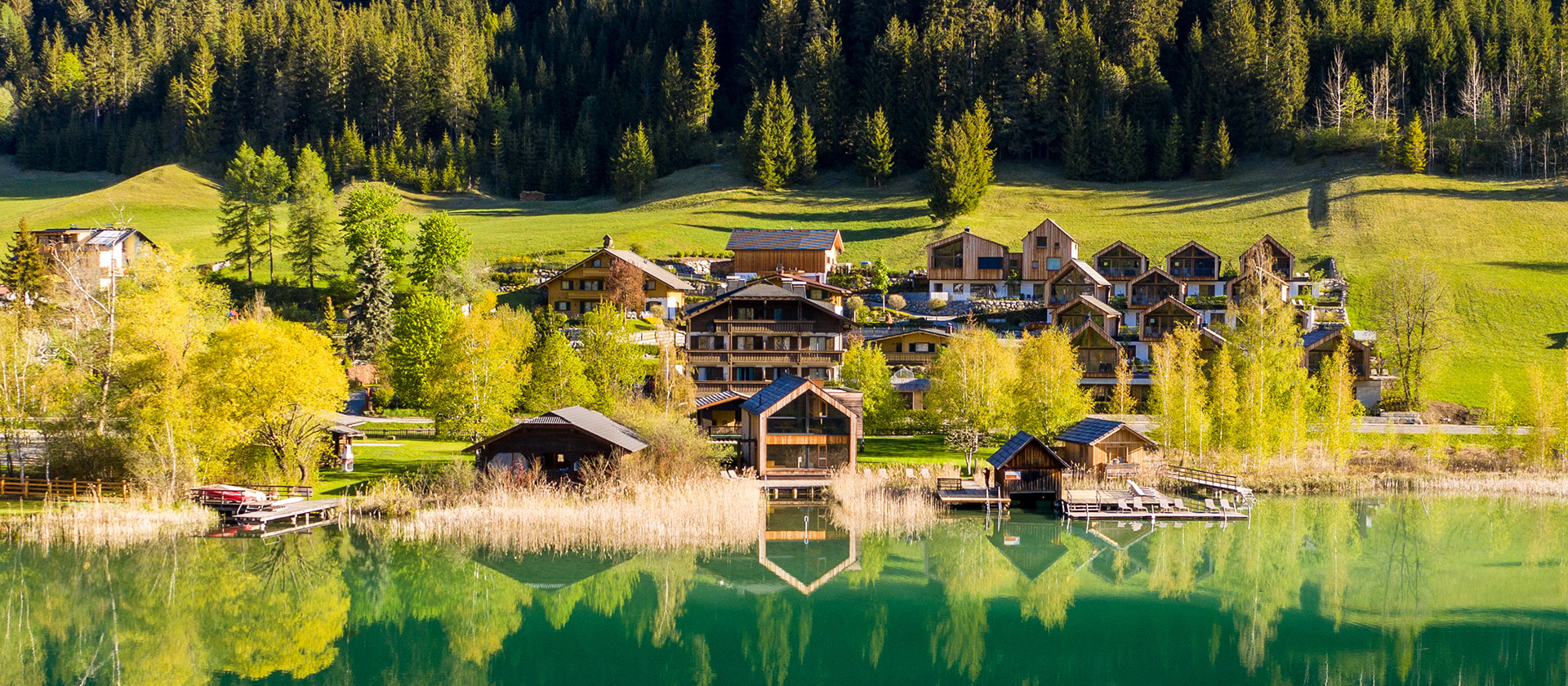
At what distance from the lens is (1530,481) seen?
45.4 m

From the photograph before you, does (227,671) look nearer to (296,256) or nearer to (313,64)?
(296,256)

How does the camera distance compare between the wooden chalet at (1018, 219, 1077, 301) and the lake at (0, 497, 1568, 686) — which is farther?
the wooden chalet at (1018, 219, 1077, 301)

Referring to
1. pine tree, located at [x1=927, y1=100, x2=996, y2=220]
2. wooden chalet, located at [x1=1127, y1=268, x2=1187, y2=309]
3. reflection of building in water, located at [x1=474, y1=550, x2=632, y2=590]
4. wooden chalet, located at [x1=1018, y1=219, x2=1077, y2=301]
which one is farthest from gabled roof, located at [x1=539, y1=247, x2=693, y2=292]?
reflection of building in water, located at [x1=474, y1=550, x2=632, y2=590]

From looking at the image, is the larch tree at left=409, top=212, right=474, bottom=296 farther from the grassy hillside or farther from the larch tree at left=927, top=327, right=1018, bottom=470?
the larch tree at left=927, top=327, right=1018, bottom=470

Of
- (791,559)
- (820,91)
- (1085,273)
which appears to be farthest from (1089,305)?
(820,91)

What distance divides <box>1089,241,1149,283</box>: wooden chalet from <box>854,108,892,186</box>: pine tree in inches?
1547

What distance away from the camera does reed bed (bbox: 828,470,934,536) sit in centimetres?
4044

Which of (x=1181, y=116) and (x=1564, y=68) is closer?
(x=1564, y=68)

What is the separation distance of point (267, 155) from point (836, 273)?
4599 cm

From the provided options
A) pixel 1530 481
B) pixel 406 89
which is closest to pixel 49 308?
pixel 1530 481

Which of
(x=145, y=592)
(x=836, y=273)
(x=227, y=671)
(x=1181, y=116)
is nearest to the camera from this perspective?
(x=227, y=671)

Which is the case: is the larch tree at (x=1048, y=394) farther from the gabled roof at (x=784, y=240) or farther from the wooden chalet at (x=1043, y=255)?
the gabled roof at (x=784, y=240)

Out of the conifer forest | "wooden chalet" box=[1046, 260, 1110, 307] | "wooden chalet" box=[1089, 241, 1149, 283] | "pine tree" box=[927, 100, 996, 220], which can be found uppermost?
the conifer forest

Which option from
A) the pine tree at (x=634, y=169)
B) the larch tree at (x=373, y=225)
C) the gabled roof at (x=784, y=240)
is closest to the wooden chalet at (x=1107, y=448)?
the gabled roof at (x=784, y=240)
